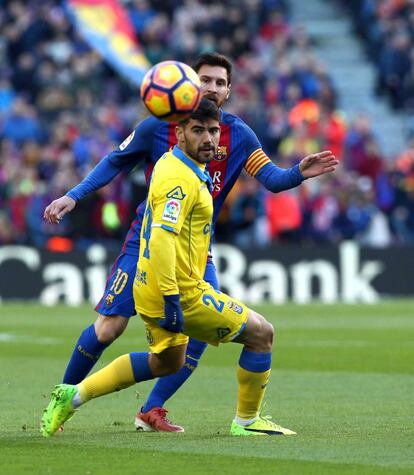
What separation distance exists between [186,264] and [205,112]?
2.99 feet

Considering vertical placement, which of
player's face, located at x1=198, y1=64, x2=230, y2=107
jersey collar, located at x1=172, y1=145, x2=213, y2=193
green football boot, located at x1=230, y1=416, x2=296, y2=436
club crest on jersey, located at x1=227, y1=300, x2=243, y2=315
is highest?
player's face, located at x1=198, y1=64, x2=230, y2=107

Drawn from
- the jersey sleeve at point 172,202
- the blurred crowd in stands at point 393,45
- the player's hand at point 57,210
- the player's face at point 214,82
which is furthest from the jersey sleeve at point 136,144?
the blurred crowd in stands at point 393,45

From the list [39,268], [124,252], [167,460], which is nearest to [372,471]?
[167,460]

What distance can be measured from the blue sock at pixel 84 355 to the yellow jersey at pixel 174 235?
29.4 inches

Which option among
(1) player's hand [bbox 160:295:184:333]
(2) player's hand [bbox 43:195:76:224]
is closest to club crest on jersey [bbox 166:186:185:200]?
(1) player's hand [bbox 160:295:184:333]

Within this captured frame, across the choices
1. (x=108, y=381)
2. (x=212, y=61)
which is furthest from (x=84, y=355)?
(x=212, y=61)

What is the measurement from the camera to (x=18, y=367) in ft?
46.3

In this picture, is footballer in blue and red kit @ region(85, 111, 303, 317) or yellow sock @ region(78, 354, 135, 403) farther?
footballer in blue and red kit @ region(85, 111, 303, 317)

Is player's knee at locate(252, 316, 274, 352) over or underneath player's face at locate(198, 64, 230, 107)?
underneath

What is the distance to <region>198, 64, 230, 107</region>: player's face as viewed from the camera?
9.22 meters

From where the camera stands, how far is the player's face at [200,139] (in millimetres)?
8539

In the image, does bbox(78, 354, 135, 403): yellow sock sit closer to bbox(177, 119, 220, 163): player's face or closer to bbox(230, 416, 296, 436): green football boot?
bbox(230, 416, 296, 436): green football boot

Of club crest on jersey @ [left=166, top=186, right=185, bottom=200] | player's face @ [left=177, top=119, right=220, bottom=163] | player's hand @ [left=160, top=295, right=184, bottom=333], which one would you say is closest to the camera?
player's hand @ [left=160, top=295, right=184, bottom=333]

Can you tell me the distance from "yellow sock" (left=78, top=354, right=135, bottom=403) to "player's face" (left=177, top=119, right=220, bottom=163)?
1366 mm
